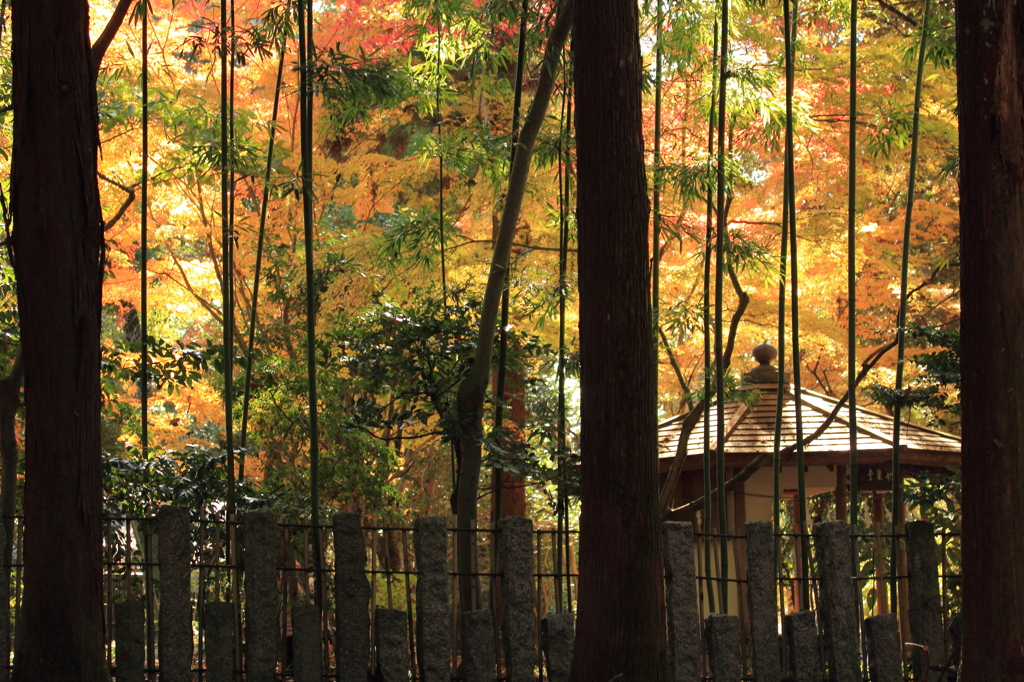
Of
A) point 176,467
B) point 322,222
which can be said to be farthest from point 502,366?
point 322,222

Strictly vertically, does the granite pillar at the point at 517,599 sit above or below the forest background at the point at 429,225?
below

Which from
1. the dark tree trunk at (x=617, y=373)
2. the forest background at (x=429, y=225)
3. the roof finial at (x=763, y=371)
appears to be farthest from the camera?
the roof finial at (x=763, y=371)

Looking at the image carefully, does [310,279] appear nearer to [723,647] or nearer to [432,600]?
[432,600]

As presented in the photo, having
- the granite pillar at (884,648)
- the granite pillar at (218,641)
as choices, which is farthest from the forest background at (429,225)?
the granite pillar at (884,648)

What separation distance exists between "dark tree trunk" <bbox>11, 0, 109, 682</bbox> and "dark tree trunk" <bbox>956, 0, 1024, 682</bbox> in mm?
2935

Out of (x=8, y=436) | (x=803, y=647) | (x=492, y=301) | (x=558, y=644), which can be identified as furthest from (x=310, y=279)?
(x=803, y=647)

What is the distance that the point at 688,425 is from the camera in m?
6.18

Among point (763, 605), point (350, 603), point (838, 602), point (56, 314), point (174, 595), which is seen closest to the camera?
point (56, 314)

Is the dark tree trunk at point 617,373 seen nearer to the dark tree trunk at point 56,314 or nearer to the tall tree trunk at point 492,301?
the tall tree trunk at point 492,301

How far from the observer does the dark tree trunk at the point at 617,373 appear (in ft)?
11.1

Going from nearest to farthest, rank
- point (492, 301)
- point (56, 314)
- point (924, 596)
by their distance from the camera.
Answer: point (56, 314) < point (924, 596) < point (492, 301)

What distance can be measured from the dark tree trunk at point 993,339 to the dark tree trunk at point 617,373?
3.57 ft

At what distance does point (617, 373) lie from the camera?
11.1 ft

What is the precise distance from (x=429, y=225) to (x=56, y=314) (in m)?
2.52
